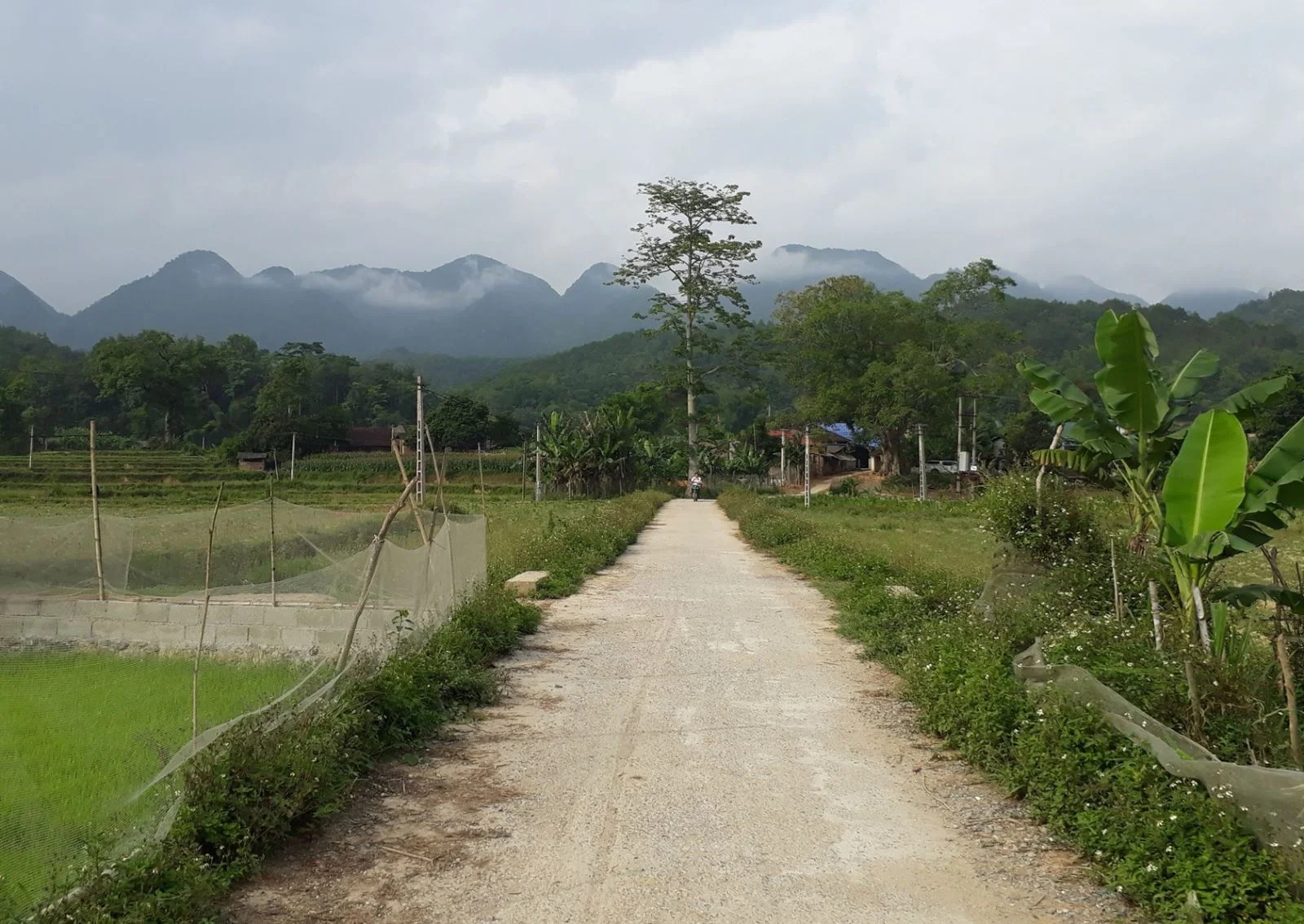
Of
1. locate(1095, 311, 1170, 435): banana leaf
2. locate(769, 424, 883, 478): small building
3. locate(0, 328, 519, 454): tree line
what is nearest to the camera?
locate(1095, 311, 1170, 435): banana leaf

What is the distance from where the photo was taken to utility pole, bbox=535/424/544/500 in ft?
121

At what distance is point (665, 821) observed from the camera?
454 centimetres

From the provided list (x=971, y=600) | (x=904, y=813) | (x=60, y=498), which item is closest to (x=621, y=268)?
(x=60, y=498)

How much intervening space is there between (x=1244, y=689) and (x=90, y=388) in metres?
61.8

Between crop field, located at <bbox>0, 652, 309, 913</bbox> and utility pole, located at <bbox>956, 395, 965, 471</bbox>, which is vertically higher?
utility pole, located at <bbox>956, 395, 965, 471</bbox>

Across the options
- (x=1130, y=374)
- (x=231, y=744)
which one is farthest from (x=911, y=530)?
(x=231, y=744)

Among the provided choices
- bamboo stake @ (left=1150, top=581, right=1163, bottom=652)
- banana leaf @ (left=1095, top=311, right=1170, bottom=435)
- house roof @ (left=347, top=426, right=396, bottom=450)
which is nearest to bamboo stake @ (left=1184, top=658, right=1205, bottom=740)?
bamboo stake @ (left=1150, top=581, right=1163, bottom=652)

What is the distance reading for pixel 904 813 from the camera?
477 cm

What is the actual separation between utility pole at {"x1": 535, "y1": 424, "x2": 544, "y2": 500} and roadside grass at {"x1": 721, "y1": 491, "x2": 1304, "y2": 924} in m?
27.6

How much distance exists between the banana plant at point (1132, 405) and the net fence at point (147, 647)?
4.91 meters

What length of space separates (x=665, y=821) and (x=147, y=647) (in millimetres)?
8699

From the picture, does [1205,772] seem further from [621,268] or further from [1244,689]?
[621,268]

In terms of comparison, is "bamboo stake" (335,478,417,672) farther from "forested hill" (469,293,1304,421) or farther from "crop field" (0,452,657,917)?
"forested hill" (469,293,1304,421)

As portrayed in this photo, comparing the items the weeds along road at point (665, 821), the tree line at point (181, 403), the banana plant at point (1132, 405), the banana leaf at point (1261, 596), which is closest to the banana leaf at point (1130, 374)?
the banana plant at point (1132, 405)
